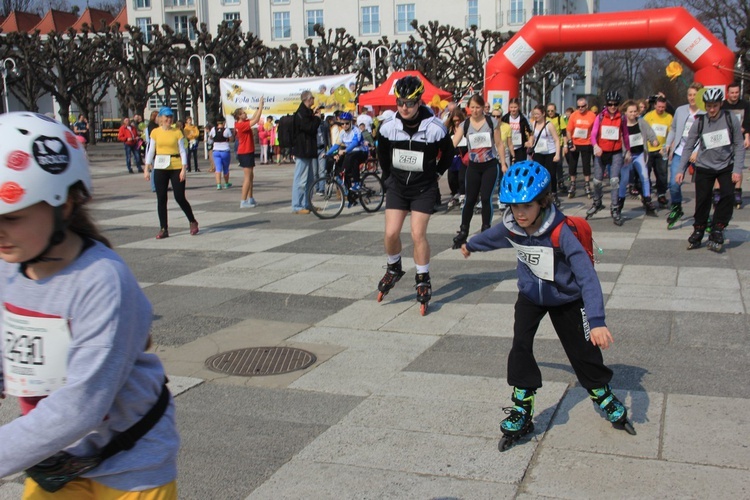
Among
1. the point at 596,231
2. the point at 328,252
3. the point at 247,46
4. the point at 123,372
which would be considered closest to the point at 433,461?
the point at 123,372

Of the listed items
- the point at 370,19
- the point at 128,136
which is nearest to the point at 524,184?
the point at 128,136

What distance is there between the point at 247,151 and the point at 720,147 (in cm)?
925

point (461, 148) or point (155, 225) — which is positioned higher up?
point (461, 148)

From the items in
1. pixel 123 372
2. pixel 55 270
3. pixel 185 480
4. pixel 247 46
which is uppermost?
pixel 247 46

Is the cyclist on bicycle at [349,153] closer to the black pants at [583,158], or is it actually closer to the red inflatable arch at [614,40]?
the black pants at [583,158]

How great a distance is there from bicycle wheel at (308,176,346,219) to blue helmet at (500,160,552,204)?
30.6 ft

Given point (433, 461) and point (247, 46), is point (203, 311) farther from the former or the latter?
point (247, 46)

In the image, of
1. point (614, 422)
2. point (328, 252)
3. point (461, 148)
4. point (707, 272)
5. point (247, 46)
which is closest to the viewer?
point (614, 422)

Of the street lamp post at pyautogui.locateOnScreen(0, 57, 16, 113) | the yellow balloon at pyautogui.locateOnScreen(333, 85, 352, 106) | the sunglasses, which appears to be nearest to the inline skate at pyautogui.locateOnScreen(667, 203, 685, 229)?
the sunglasses

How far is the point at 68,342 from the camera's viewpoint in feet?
6.49

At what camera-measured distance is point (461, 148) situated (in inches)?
503

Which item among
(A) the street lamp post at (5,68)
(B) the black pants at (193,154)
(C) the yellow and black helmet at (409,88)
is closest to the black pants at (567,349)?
(C) the yellow and black helmet at (409,88)

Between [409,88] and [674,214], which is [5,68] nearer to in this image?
[674,214]

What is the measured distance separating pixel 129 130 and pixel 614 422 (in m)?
23.1
